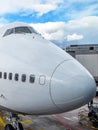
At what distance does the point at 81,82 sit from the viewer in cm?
1055

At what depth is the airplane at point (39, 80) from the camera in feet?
34.8

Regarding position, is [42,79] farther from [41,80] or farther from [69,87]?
[69,87]

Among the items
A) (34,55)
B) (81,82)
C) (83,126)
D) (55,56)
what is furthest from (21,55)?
(83,126)

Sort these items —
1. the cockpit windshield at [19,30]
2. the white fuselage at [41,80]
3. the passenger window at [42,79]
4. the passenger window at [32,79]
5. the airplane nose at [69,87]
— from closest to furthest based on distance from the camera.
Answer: the airplane nose at [69,87] → the white fuselage at [41,80] → the passenger window at [42,79] → the passenger window at [32,79] → the cockpit windshield at [19,30]

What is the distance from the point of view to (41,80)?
11008mm

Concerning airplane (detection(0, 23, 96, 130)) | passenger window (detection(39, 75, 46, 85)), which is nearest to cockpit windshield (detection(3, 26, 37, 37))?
airplane (detection(0, 23, 96, 130))

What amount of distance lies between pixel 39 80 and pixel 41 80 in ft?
0.36

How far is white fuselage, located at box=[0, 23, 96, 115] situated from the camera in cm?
1061

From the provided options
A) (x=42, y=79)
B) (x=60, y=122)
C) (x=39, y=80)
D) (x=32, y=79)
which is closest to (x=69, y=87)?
(x=42, y=79)

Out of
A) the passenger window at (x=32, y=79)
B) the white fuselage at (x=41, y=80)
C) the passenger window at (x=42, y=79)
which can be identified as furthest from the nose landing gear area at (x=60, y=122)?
the passenger window at (x=42, y=79)

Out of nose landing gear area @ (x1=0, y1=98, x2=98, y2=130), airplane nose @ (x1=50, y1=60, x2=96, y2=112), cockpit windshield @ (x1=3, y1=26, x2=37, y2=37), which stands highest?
cockpit windshield @ (x1=3, y1=26, x2=37, y2=37)

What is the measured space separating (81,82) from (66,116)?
13474mm

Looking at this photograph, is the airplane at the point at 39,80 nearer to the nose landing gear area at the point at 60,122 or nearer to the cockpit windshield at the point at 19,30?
the cockpit windshield at the point at 19,30

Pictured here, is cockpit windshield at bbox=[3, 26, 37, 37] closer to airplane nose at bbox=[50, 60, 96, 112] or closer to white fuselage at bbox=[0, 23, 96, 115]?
white fuselage at bbox=[0, 23, 96, 115]
